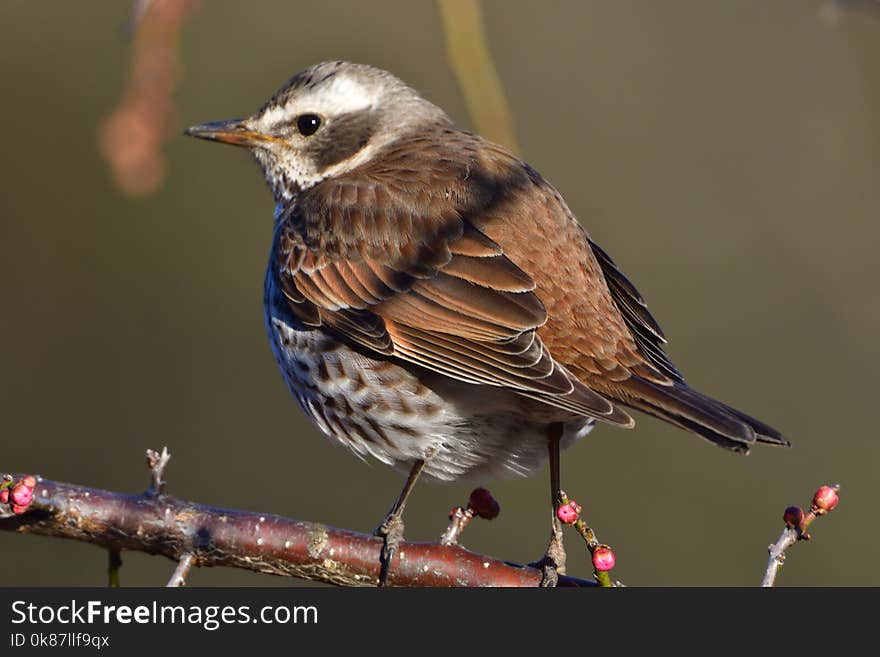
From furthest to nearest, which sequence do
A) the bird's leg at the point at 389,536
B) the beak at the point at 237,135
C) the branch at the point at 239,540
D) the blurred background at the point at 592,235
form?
the blurred background at the point at 592,235 → the beak at the point at 237,135 → the bird's leg at the point at 389,536 → the branch at the point at 239,540

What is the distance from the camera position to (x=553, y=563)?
5.39 metres

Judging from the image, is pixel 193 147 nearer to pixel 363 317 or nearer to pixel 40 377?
pixel 40 377

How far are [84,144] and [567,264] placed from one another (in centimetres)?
635

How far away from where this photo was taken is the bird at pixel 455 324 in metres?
5.34

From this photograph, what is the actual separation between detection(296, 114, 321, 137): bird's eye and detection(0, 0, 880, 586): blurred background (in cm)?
357

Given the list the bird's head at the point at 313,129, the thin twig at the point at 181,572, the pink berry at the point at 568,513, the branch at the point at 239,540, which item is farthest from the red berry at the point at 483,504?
the bird's head at the point at 313,129

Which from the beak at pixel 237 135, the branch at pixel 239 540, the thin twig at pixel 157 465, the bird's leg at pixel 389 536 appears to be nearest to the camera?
the thin twig at pixel 157 465

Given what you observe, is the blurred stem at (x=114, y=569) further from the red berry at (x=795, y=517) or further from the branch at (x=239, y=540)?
the red berry at (x=795, y=517)

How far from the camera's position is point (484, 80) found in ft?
15.3

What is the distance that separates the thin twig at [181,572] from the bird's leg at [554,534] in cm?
133

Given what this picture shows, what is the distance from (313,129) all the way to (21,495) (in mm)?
2560

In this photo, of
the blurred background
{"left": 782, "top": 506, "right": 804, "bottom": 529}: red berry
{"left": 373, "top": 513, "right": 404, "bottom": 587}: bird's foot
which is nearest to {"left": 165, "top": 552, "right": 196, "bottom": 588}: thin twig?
{"left": 373, "top": 513, "right": 404, "bottom": 587}: bird's foot

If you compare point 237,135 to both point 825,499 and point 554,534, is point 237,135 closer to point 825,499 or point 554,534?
point 554,534

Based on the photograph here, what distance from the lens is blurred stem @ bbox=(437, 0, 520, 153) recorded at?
4.38m
